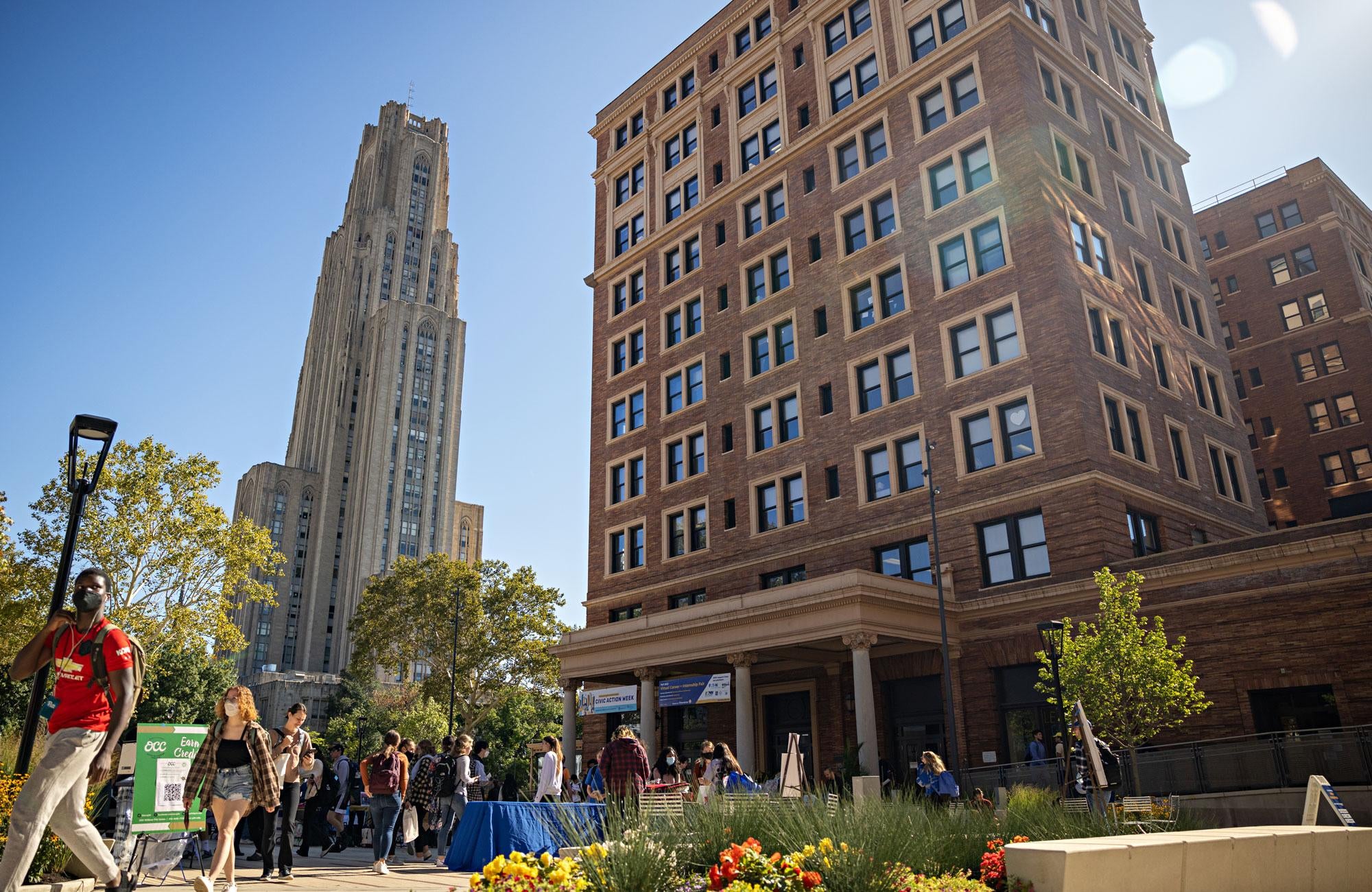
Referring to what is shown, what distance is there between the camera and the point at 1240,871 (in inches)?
313

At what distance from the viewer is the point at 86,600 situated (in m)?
7.11

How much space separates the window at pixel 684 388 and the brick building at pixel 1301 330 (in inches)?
1319

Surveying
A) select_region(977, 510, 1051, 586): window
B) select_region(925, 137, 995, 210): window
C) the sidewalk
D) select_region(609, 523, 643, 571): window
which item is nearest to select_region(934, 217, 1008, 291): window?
select_region(925, 137, 995, 210): window

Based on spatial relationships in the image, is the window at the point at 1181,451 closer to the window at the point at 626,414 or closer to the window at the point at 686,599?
the window at the point at 686,599

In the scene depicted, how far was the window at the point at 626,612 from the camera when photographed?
39.7 metres

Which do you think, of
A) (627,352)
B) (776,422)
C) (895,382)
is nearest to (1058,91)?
(895,382)

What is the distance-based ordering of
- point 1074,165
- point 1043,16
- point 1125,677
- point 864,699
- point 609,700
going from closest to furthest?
1. point 1125,677
2. point 864,699
3. point 1074,165
4. point 609,700
5. point 1043,16

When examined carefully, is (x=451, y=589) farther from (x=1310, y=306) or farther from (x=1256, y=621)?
(x=1310, y=306)

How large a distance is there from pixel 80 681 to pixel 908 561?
25805 mm

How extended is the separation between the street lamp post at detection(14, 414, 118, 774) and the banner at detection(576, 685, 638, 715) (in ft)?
77.1

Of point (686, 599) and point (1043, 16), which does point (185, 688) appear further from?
point (1043, 16)

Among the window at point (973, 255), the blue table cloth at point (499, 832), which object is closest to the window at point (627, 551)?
the window at point (973, 255)

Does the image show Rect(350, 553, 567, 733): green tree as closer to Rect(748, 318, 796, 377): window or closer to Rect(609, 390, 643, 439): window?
Rect(609, 390, 643, 439): window

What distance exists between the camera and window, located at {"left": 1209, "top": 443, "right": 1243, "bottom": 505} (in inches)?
1305
